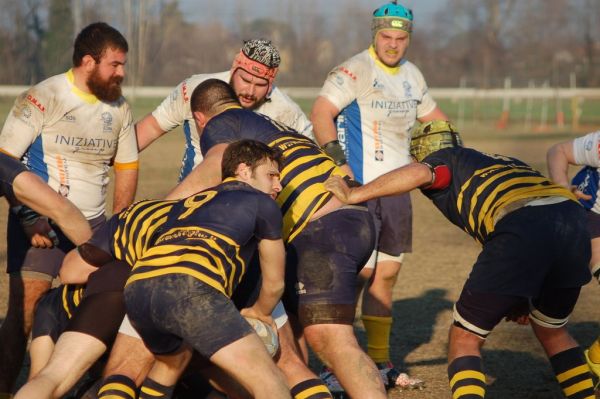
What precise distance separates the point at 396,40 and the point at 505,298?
273 cm

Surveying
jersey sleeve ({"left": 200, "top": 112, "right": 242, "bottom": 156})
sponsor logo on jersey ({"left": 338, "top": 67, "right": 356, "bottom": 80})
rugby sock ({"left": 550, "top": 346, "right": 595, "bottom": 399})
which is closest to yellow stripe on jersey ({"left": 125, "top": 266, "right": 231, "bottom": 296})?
jersey sleeve ({"left": 200, "top": 112, "right": 242, "bottom": 156})

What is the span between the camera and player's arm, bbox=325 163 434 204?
5.34 m

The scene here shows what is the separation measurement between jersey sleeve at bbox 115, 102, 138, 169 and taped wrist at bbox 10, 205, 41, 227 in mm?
991

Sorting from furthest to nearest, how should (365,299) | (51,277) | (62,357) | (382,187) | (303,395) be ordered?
1. (365,299)
2. (51,277)
3. (382,187)
4. (303,395)
5. (62,357)

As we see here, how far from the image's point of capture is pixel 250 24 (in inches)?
1473

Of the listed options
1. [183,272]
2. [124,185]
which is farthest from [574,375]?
Result: [124,185]

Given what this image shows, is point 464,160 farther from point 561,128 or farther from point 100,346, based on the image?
point 561,128

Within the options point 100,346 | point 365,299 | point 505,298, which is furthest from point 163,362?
point 365,299

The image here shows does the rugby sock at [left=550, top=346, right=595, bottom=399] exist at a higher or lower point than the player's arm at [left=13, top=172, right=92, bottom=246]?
lower

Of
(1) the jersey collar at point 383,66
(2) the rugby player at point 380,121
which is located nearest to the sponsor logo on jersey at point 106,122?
(2) the rugby player at point 380,121

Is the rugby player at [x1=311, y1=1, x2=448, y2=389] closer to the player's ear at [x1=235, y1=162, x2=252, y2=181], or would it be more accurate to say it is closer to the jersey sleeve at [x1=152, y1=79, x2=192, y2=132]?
the jersey sleeve at [x1=152, y1=79, x2=192, y2=132]

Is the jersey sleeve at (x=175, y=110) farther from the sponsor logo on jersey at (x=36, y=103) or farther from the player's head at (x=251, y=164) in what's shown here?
the player's head at (x=251, y=164)

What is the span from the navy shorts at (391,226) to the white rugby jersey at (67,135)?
1888 mm

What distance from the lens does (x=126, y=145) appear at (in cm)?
659
